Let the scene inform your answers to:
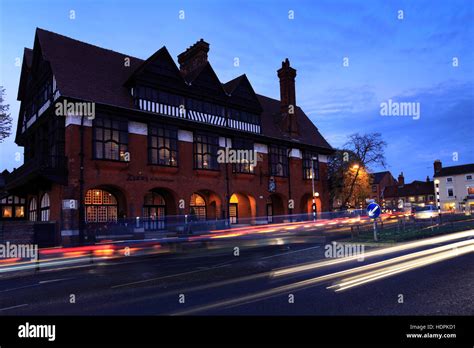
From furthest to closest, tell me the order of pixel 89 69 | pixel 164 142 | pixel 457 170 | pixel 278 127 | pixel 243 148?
pixel 457 170 → pixel 278 127 → pixel 243 148 → pixel 164 142 → pixel 89 69

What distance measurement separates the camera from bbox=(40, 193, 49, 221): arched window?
25.0m

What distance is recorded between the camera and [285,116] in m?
38.2

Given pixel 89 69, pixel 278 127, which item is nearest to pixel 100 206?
pixel 89 69

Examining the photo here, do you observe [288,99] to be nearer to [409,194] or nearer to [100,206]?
[100,206]

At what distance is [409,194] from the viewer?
267ft

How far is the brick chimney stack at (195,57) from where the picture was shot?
31.8m

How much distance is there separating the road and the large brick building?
438 inches

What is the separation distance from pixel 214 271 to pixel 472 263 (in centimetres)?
807

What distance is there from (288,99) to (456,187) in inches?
1847

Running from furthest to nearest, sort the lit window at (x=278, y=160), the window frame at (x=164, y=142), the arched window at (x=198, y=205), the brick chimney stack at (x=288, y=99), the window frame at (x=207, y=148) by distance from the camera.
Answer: the brick chimney stack at (x=288, y=99), the lit window at (x=278, y=160), the arched window at (x=198, y=205), the window frame at (x=207, y=148), the window frame at (x=164, y=142)

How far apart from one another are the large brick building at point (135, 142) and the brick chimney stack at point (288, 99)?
284cm

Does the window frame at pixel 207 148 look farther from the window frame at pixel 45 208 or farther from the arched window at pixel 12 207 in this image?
the arched window at pixel 12 207

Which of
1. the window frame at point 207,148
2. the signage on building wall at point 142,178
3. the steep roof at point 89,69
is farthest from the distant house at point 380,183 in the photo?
the signage on building wall at point 142,178
